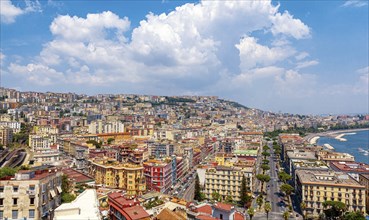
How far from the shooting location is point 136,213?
928 inches

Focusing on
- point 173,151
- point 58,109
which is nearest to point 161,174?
point 173,151

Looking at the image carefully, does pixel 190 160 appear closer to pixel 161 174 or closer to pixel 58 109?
pixel 161 174

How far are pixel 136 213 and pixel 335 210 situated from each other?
29.4 m

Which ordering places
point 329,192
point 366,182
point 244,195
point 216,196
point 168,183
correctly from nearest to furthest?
1. point 329,192
2. point 244,195
3. point 366,182
4. point 216,196
5. point 168,183

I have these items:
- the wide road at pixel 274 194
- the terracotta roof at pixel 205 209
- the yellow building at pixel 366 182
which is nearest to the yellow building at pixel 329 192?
the wide road at pixel 274 194

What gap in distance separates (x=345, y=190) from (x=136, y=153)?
42.9 m

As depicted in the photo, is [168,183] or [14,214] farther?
[168,183]

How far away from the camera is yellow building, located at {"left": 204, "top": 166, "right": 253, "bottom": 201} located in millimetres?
50625

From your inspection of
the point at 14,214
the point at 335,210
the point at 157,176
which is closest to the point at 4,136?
the point at 157,176

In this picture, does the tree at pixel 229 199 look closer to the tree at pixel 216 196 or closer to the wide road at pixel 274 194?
the tree at pixel 216 196

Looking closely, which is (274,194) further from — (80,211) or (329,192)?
(80,211)

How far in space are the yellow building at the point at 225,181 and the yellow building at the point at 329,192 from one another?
10284 millimetres

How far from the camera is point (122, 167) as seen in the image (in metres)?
51.7

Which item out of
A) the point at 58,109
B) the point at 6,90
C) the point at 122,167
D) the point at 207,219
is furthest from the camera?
the point at 6,90
